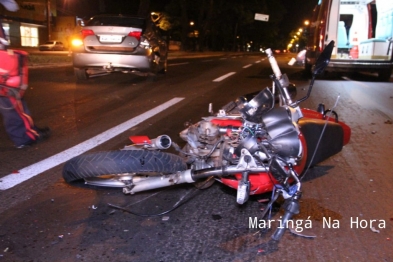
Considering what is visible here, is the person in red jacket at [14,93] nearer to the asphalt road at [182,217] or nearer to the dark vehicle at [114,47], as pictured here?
the asphalt road at [182,217]

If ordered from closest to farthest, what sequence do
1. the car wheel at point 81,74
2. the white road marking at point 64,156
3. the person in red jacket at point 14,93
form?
the white road marking at point 64,156 → the person in red jacket at point 14,93 → the car wheel at point 81,74

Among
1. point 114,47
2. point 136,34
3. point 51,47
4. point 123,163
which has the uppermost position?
point 136,34

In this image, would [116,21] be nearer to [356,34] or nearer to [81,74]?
[81,74]

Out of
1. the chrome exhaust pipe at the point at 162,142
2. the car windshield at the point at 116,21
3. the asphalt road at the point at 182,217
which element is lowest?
the asphalt road at the point at 182,217

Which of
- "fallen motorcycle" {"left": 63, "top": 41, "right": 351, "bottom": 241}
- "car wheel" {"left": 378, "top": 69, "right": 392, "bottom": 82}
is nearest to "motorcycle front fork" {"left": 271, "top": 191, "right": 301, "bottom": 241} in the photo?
"fallen motorcycle" {"left": 63, "top": 41, "right": 351, "bottom": 241}

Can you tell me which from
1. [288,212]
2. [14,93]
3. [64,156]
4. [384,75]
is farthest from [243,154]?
[384,75]

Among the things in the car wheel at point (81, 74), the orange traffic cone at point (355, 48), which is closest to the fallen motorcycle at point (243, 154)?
the car wheel at point (81, 74)

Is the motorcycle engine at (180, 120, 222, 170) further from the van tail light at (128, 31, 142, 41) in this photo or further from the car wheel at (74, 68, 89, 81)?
the car wheel at (74, 68, 89, 81)

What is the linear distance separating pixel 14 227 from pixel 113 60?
25.5ft

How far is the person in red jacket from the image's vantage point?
15.6ft

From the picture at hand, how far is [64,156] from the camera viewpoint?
4.76m

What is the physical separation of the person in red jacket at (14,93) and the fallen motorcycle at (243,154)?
5.75 ft

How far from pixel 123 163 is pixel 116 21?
329 inches

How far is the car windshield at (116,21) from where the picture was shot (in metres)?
10.9
